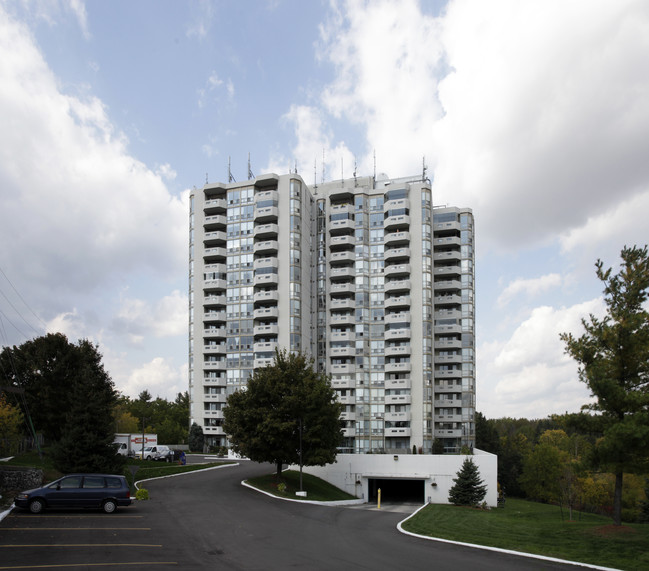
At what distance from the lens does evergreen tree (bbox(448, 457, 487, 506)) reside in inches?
1984

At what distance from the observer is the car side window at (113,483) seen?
2736cm

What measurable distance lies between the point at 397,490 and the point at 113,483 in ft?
149

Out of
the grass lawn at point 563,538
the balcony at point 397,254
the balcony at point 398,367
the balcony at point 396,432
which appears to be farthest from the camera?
the balcony at point 397,254

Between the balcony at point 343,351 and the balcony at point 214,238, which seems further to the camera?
the balcony at point 214,238

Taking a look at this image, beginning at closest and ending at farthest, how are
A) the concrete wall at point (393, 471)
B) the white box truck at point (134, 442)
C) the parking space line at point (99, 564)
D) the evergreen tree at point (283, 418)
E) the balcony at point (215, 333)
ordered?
the parking space line at point (99, 564), the evergreen tree at point (283, 418), the concrete wall at point (393, 471), the white box truck at point (134, 442), the balcony at point (215, 333)

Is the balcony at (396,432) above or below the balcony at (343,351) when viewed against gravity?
below

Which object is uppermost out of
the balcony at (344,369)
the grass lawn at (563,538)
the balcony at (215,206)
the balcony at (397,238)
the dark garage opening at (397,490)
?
the balcony at (215,206)

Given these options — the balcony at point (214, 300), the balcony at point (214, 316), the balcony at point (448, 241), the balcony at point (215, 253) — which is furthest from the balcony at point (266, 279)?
the balcony at point (448, 241)

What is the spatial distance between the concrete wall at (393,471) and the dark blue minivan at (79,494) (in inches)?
1291

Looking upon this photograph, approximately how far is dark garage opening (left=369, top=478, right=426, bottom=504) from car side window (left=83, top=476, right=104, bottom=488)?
3907cm

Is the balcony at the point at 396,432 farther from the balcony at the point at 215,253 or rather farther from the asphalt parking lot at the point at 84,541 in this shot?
the asphalt parking lot at the point at 84,541

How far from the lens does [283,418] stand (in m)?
42.7

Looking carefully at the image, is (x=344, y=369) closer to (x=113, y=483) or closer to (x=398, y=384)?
(x=398, y=384)

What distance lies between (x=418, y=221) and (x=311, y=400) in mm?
50058
